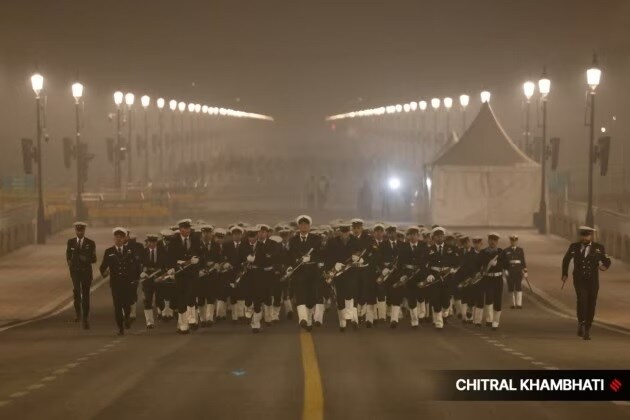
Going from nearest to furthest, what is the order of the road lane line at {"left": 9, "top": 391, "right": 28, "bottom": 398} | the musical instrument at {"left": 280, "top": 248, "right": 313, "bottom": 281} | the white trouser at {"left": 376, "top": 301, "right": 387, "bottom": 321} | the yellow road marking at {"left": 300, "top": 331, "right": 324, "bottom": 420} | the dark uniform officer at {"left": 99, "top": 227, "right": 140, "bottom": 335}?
1. the yellow road marking at {"left": 300, "top": 331, "right": 324, "bottom": 420}
2. the road lane line at {"left": 9, "top": 391, "right": 28, "bottom": 398}
3. the dark uniform officer at {"left": 99, "top": 227, "right": 140, "bottom": 335}
4. the musical instrument at {"left": 280, "top": 248, "right": 313, "bottom": 281}
5. the white trouser at {"left": 376, "top": 301, "right": 387, "bottom": 321}

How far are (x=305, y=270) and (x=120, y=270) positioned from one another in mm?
3289

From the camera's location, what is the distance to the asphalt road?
17.3 m

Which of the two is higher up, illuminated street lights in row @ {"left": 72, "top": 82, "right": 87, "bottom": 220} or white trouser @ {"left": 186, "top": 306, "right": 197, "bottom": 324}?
illuminated street lights in row @ {"left": 72, "top": 82, "right": 87, "bottom": 220}

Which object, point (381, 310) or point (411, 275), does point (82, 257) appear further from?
point (411, 275)

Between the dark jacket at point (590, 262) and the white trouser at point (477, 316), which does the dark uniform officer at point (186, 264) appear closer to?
the white trouser at point (477, 316)

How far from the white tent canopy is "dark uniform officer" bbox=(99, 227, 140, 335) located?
32.5 metres

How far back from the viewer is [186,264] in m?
27.4

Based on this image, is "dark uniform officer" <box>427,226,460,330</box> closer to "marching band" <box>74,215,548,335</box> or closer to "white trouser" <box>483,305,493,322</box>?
"marching band" <box>74,215,548,335</box>

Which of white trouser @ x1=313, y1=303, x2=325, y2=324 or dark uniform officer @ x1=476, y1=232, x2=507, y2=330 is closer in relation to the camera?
white trouser @ x1=313, y1=303, x2=325, y2=324

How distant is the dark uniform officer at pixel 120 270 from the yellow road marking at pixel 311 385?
3.67 metres

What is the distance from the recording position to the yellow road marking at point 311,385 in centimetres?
1706

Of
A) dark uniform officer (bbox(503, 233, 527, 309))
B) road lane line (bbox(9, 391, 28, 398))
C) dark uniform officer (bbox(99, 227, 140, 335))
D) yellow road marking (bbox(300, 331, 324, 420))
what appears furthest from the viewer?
dark uniform officer (bbox(503, 233, 527, 309))


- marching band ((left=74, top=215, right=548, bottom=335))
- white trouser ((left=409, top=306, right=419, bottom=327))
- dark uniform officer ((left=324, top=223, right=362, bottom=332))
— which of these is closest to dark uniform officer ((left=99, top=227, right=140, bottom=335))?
marching band ((left=74, top=215, right=548, bottom=335))

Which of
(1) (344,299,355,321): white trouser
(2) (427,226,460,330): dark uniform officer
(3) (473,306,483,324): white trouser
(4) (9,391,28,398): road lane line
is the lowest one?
(3) (473,306,483,324): white trouser
